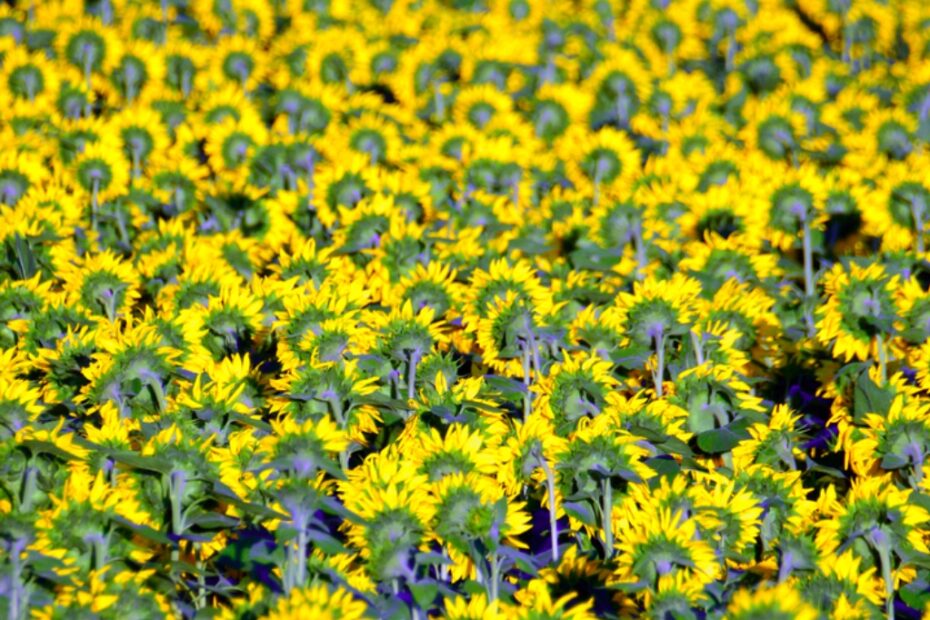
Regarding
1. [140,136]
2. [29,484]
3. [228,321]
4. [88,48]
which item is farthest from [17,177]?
[29,484]

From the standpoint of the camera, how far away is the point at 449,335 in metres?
4.20

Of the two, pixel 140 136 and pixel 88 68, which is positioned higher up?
pixel 88 68

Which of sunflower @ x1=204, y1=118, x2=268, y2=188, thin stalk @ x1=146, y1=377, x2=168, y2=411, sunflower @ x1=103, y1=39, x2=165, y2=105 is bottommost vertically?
thin stalk @ x1=146, y1=377, x2=168, y2=411

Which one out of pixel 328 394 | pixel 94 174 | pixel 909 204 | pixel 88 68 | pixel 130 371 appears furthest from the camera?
pixel 88 68

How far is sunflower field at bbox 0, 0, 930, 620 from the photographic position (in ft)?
9.50

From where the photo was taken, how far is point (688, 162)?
5.73 meters

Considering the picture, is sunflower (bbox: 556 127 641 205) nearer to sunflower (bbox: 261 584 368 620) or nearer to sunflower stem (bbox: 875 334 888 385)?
sunflower stem (bbox: 875 334 888 385)

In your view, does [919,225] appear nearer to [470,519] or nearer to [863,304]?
[863,304]

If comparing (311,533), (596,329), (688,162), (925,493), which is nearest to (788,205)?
(688,162)

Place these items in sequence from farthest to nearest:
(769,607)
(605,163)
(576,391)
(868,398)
Answer: (605,163) → (868,398) → (576,391) → (769,607)

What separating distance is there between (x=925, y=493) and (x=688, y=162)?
2.61 metres

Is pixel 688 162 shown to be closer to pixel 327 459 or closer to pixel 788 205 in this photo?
pixel 788 205

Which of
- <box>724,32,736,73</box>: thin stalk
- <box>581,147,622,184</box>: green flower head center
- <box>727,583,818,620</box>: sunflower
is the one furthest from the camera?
<box>724,32,736,73</box>: thin stalk

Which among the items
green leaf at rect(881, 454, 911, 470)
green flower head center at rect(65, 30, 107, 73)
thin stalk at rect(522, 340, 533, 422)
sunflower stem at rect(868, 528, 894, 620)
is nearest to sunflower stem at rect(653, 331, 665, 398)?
thin stalk at rect(522, 340, 533, 422)
